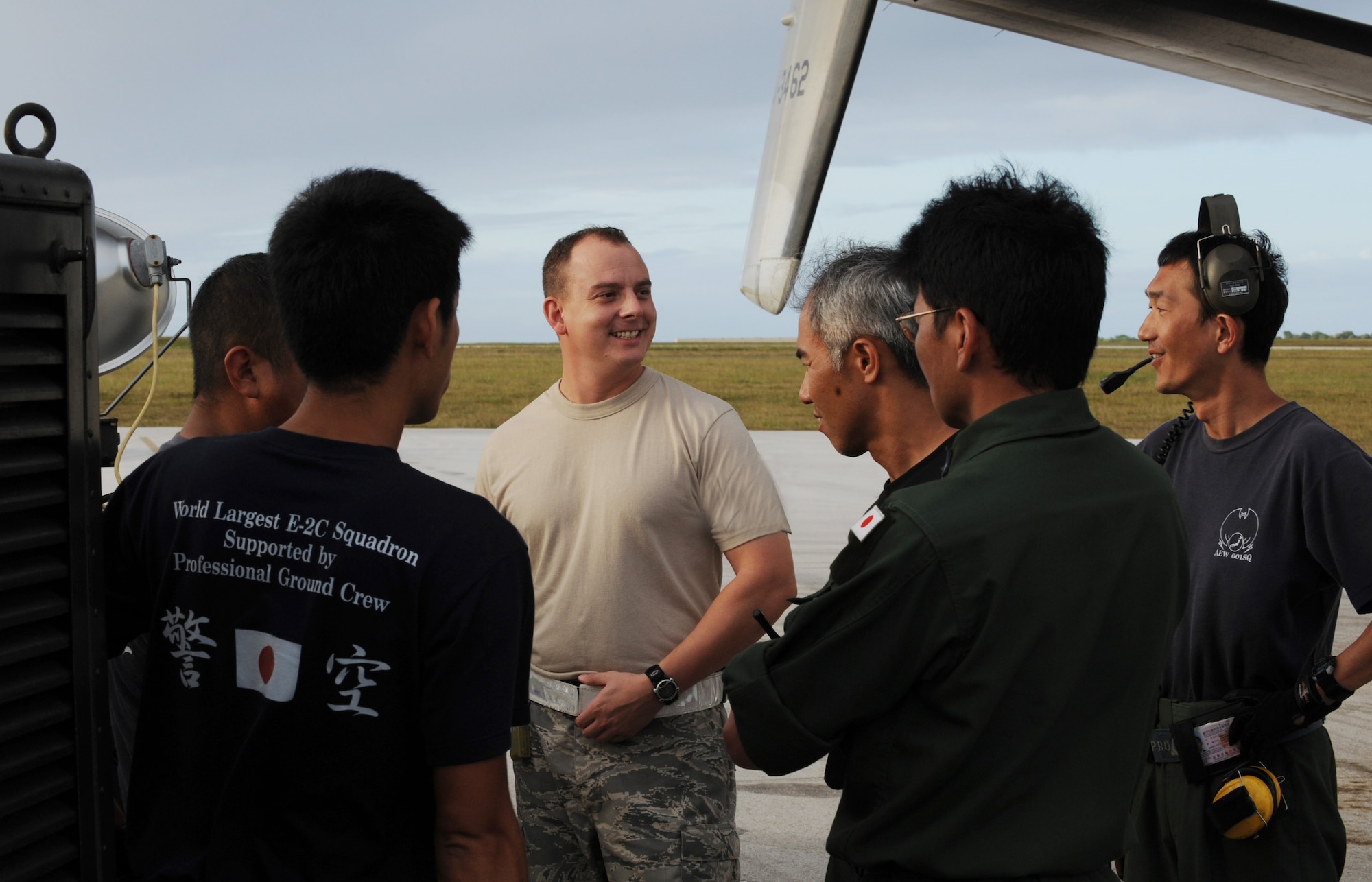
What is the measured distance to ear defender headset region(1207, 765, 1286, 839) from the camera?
7.54ft

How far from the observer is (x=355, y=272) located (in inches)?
55.3

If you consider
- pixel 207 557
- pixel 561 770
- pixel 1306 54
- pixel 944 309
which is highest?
pixel 1306 54

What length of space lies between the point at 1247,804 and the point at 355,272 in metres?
2.22

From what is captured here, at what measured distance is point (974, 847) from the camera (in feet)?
4.41

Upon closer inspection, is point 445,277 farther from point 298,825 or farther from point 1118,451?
point 1118,451

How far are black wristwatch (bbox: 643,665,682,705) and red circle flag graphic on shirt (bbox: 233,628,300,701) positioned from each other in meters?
1.28

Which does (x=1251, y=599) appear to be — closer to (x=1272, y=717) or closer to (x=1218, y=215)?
(x=1272, y=717)

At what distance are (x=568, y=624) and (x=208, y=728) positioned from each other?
4.29 ft

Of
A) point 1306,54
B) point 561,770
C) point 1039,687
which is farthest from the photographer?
point 1306,54

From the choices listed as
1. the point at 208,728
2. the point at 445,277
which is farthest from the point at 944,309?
the point at 208,728

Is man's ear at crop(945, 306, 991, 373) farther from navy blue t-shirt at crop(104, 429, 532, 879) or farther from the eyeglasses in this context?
navy blue t-shirt at crop(104, 429, 532, 879)

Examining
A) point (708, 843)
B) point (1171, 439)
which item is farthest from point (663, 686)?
point (1171, 439)

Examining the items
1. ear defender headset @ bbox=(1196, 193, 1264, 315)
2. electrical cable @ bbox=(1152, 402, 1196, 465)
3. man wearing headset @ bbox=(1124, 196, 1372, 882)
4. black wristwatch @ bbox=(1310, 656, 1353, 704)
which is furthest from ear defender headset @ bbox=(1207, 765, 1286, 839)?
ear defender headset @ bbox=(1196, 193, 1264, 315)

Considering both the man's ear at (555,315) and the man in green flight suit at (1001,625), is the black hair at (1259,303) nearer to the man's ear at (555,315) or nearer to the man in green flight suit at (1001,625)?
the man in green flight suit at (1001,625)
